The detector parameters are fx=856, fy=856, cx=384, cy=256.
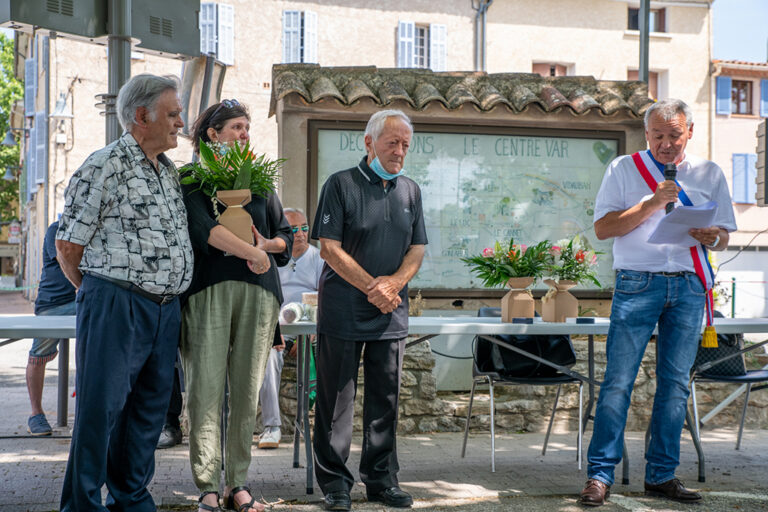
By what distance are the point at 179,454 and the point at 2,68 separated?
3552cm

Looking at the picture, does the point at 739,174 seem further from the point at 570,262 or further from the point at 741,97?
the point at 570,262

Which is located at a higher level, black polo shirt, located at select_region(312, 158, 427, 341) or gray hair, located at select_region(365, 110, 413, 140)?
gray hair, located at select_region(365, 110, 413, 140)

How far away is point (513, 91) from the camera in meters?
7.38

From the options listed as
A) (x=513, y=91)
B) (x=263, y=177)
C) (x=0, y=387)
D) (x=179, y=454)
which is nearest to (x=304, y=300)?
(x=263, y=177)

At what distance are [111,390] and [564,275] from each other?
290 centimetres

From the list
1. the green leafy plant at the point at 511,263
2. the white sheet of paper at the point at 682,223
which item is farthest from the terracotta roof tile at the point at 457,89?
the white sheet of paper at the point at 682,223

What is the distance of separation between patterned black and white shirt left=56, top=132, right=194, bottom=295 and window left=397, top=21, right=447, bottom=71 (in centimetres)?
2001

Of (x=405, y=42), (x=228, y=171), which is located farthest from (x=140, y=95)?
(x=405, y=42)

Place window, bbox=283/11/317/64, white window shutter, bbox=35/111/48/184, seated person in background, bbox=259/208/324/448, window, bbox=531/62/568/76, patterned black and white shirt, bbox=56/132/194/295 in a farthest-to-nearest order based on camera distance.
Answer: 1. window, bbox=531/62/568/76
2. white window shutter, bbox=35/111/48/184
3. window, bbox=283/11/317/64
4. seated person in background, bbox=259/208/324/448
5. patterned black and white shirt, bbox=56/132/194/295

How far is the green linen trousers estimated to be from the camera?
3822mm

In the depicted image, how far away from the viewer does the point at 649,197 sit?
14.3 feet

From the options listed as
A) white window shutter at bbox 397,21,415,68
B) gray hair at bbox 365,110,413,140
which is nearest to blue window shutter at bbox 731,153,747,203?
white window shutter at bbox 397,21,415,68

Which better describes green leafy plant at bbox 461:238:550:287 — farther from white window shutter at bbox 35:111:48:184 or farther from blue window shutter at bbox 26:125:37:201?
blue window shutter at bbox 26:125:37:201

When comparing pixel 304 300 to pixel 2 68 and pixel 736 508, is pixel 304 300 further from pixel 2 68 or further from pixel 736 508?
pixel 2 68
